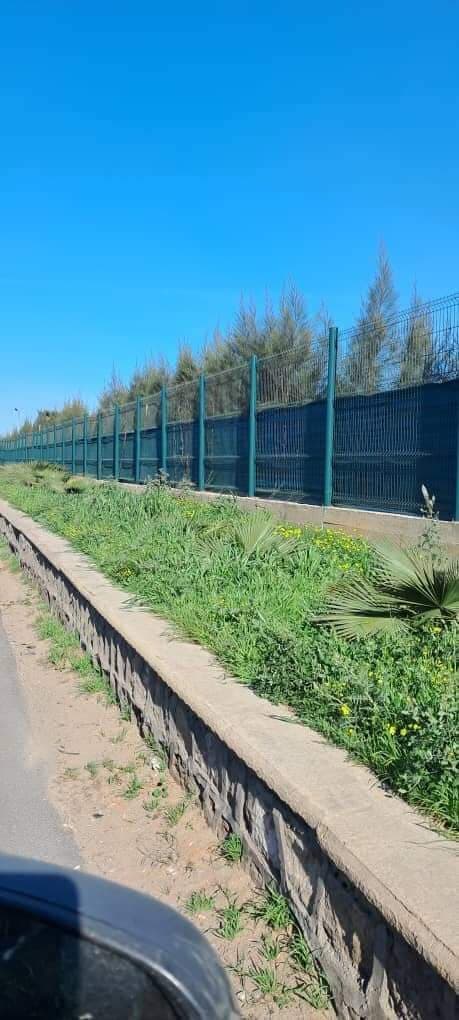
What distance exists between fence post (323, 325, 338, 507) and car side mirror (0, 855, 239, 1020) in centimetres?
803

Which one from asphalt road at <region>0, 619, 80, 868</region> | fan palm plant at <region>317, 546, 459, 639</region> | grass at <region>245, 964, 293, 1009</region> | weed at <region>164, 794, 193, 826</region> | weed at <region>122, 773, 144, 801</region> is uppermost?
fan palm plant at <region>317, 546, 459, 639</region>

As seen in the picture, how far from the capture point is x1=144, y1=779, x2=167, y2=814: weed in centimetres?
360

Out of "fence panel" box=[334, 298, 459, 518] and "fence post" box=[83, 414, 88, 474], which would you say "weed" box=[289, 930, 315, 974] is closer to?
"fence panel" box=[334, 298, 459, 518]

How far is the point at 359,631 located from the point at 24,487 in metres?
19.7

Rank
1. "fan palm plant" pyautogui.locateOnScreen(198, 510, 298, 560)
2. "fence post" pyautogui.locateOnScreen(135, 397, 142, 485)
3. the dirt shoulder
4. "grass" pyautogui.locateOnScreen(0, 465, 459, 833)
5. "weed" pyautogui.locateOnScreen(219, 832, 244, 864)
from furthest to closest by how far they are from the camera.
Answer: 1. "fence post" pyautogui.locateOnScreen(135, 397, 142, 485)
2. "fan palm plant" pyautogui.locateOnScreen(198, 510, 298, 560)
3. "weed" pyautogui.locateOnScreen(219, 832, 244, 864)
4. "grass" pyautogui.locateOnScreen(0, 465, 459, 833)
5. the dirt shoulder

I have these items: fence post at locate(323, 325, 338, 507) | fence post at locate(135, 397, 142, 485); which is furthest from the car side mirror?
fence post at locate(135, 397, 142, 485)

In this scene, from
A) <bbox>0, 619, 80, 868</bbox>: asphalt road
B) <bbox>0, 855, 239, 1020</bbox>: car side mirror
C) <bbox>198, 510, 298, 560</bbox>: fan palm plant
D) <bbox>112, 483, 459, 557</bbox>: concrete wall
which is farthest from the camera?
<bbox>112, 483, 459, 557</bbox>: concrete wall

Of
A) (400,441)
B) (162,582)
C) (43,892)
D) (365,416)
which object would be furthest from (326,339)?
(43,892)

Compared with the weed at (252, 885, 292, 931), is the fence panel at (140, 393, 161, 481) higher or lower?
higher

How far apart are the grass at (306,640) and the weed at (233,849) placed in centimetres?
56

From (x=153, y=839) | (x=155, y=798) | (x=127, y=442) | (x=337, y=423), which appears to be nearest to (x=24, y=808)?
(x=155, y=798)

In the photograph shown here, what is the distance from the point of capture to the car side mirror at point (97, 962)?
0.96 metres

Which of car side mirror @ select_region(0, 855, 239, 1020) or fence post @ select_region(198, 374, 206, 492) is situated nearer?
car side mirror @ select_region(0, 855, 239, 1020)

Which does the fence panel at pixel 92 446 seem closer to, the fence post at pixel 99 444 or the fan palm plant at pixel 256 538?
the fence post at pixel 99 444
